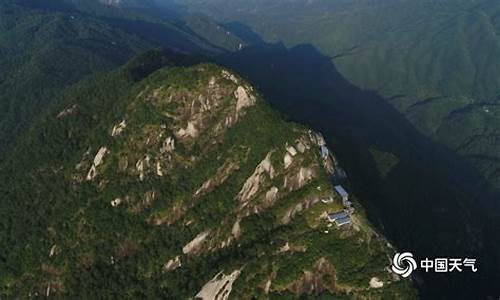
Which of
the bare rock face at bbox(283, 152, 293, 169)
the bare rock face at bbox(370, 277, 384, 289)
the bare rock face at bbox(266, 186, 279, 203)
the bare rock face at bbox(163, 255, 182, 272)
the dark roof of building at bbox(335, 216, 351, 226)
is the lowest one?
the bare rock face at bbox(163, 255, 182, 272)

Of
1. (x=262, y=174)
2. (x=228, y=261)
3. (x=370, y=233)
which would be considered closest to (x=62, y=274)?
(x=228, y=261)

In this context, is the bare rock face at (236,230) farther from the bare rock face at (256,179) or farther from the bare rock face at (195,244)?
the bare rock face at (195,244)

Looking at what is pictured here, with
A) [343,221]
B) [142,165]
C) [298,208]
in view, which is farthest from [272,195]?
[142,165]

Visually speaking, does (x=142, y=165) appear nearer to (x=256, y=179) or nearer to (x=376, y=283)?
(x=256, y=179)

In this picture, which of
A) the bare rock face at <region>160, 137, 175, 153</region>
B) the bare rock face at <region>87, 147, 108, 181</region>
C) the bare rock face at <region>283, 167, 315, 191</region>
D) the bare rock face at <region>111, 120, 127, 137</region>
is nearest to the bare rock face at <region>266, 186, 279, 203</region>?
the bare rock face at <region>283, 167, 315, 191</region>

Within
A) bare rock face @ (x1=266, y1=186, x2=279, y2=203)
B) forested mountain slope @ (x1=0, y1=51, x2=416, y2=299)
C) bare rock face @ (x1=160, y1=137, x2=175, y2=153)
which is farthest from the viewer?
bare rock face @ (x1=160, y1=137, x2=175, y2=153)

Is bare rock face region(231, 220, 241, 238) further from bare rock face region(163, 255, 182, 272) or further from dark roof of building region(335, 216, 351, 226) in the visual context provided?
dark roof of building region(335, 216, 351, 226)

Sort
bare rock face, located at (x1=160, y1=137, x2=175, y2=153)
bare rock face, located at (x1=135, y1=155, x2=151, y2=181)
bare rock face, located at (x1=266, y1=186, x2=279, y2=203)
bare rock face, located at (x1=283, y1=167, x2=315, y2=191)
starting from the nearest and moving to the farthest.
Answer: bare rock face, located at (x1=283, y1=167, x2=315, y2=191) → bare rock face, located at (x1=266, y1=186, x2=279, y2=203) → bare rock face, located at (x1=135, y1=155, x2=151, y2=181) → bare rock face, located at (x1=160, y1=137, x2=175, y2=153)

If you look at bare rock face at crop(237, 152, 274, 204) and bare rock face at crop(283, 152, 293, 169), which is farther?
bare rock face at crop(237, 152, 274, 204)
